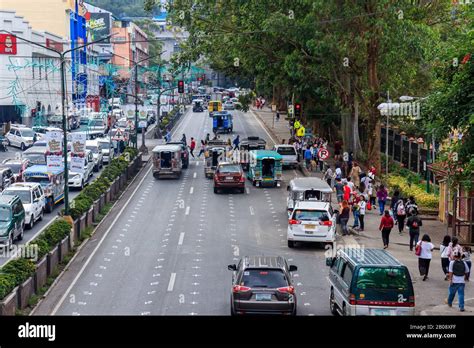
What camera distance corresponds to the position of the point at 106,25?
16162cm

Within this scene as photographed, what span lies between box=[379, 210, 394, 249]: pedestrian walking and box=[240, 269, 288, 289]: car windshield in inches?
455

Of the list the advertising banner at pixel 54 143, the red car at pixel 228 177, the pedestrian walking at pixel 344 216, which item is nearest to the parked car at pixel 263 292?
the pedestrian walking at pixel 344 216

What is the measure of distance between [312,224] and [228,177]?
15.2m

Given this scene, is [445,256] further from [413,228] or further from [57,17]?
[57,17]

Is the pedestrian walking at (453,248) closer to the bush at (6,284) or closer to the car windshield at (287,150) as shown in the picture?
the bush at (6,284)

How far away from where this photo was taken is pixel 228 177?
46125 mm

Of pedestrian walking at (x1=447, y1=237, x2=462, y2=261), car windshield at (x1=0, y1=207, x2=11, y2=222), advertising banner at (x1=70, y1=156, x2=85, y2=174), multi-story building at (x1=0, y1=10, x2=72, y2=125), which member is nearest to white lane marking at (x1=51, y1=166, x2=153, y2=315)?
advertising banner at (x1=70, y1=156, x2=85, y2=174)

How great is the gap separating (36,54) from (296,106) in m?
40.8

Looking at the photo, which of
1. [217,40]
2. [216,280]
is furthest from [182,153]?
[216,280]

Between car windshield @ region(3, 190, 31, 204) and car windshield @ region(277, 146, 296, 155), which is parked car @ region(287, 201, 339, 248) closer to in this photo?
car windshield @ region(3, 190, 31, 204)

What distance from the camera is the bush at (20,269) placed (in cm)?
2267

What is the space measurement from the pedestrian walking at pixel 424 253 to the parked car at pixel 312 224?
17.0ft

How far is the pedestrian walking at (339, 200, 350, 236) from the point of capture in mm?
34341

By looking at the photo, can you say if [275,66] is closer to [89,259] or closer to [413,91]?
[413,91]
